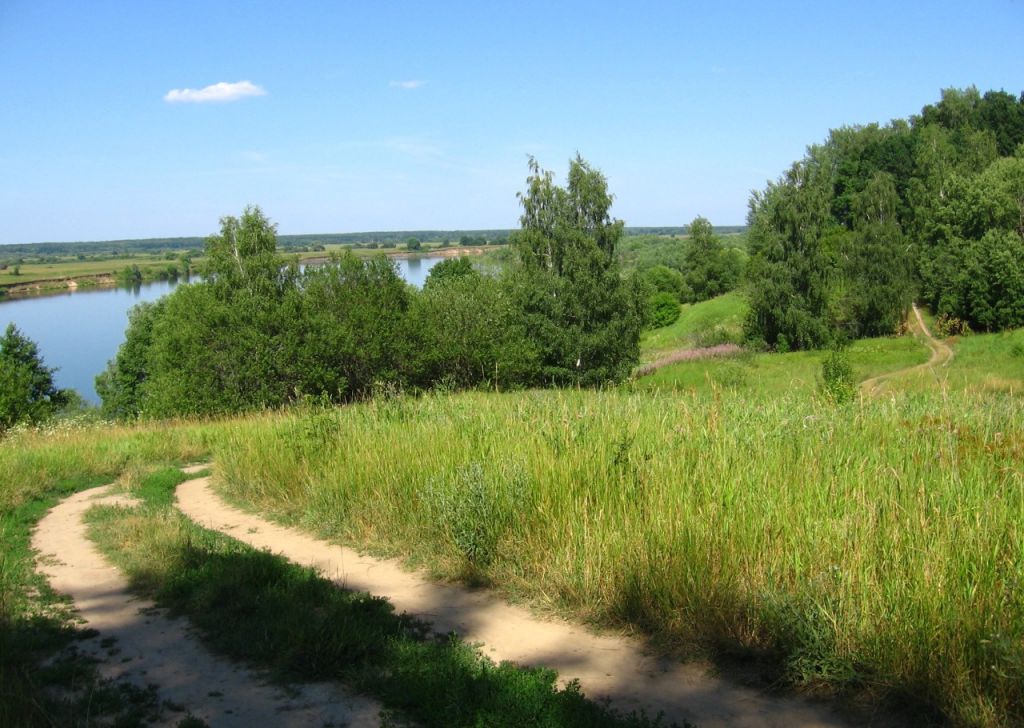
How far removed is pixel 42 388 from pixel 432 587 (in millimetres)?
41454

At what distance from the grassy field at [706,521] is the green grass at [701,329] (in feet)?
131

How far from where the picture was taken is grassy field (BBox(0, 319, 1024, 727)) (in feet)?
13.3

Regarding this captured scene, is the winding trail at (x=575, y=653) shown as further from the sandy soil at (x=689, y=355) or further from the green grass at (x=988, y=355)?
the sandy soil at (x=689, y=355)

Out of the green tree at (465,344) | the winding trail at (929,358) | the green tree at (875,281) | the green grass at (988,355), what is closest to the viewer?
the green tree at (465,344)

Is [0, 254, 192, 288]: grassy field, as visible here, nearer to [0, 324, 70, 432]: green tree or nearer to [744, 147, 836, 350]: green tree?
[0, 324, 70, 432]: green tree

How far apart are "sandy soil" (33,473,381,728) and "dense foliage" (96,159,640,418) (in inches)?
238

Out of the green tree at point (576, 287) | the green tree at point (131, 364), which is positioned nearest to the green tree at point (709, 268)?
the green tree at point (576, 287)

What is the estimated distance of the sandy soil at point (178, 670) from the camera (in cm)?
384

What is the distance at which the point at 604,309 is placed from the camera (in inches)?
1350

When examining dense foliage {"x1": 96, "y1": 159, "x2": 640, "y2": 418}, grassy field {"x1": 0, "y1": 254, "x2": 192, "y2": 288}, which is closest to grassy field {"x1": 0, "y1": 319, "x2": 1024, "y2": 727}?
dense foliage {"x1": 96, "y1": 159, "x2": 640, "y2": 418}

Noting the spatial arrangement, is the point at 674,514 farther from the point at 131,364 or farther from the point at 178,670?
the point at 131,364

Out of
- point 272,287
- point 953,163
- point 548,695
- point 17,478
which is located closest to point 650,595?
point 548,695

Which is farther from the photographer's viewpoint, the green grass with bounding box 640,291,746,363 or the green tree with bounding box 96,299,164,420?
the green grass with bounding box 640,291,746,363

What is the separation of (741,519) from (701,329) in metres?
55.3
